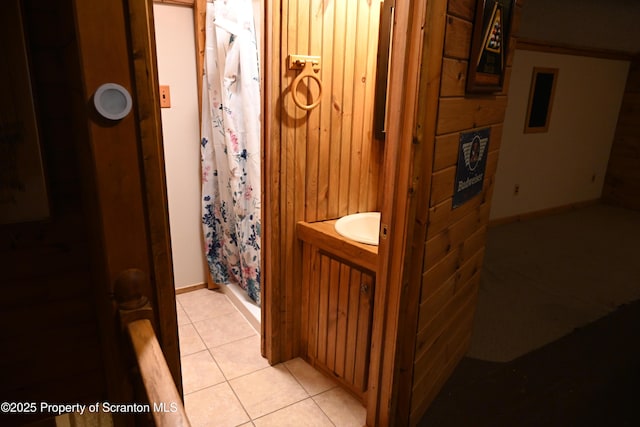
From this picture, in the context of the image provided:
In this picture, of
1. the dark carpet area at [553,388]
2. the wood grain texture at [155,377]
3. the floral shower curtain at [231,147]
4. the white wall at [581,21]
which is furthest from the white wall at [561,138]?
the wood grain texture at [155,377]

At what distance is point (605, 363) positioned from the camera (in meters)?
2.32

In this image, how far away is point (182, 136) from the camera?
282cm

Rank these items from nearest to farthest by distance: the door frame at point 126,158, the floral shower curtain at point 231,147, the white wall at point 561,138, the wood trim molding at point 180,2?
the door frame at point 126,158, the floral shower curtain at point 231,147, the wood trim molding at point 180,2, the white wall at point 561,138

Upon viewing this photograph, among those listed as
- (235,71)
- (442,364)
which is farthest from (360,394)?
(235,71)

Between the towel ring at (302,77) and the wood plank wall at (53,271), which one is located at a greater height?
the towel ring at (302,77)

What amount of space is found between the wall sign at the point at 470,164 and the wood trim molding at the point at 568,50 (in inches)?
105

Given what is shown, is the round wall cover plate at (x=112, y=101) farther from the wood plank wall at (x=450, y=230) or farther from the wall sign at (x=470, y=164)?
the wall sign at (x=470, y=164)

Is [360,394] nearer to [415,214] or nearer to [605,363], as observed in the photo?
[415,214]

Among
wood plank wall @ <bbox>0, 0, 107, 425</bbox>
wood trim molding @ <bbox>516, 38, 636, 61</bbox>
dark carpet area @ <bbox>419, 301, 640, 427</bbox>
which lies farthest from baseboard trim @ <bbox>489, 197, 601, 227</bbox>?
wood plank wall @ <bbox>0, 0, 107, 425</bbox>

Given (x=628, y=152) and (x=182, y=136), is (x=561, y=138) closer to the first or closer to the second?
(x=628, y=152)

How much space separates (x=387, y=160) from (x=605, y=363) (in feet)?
6.19

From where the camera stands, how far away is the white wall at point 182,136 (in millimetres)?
2621

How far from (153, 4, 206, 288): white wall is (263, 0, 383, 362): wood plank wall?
89 cm

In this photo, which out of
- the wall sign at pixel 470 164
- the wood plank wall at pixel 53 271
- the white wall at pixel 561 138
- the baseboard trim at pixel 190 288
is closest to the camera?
the wood plank wall at pixel 53 271
